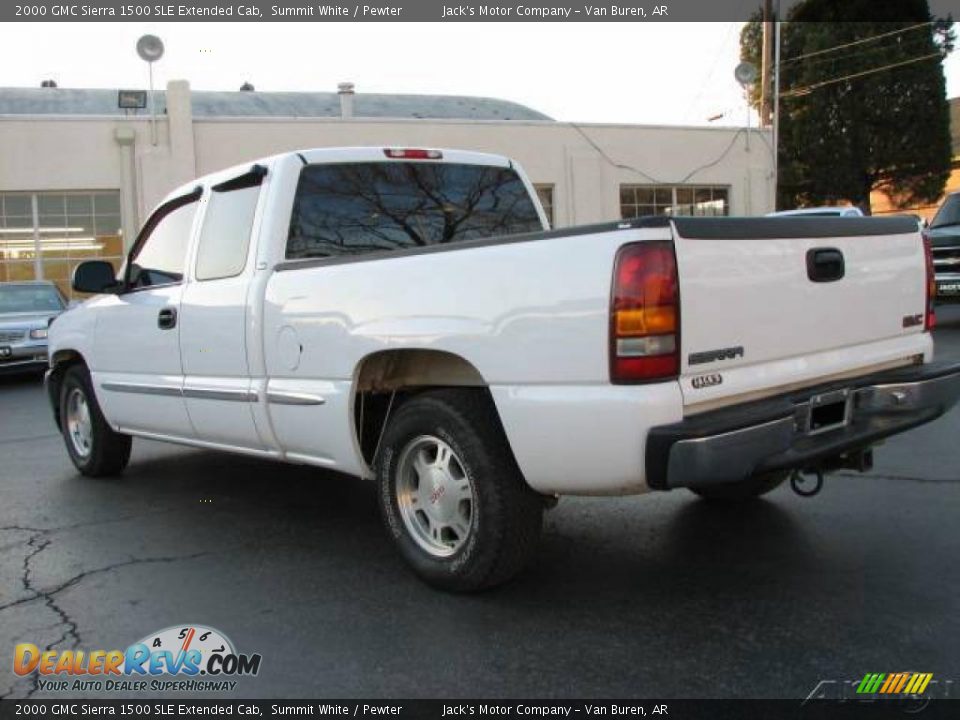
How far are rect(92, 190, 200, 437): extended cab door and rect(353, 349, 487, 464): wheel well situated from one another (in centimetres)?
138

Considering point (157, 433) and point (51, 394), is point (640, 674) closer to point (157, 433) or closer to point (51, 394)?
point (157, 433)

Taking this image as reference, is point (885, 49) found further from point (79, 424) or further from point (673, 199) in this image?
point (79, 424)

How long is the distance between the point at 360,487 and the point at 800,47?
35.1m

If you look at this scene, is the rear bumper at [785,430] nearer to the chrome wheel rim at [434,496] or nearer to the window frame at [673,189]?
the chrome wheel rim at [434,496]

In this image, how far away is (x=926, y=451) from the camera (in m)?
6.11

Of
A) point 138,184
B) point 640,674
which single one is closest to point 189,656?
point 640,674

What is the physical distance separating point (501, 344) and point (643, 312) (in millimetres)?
559

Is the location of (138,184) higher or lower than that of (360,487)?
higher

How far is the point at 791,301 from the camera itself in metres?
3.53

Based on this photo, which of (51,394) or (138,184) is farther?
(138,184)

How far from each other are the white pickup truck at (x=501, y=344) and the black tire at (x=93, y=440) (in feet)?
3.39

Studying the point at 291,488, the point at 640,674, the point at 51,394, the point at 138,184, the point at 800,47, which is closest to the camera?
the point at 640,674

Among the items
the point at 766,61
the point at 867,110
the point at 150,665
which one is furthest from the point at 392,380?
the point at 867,110

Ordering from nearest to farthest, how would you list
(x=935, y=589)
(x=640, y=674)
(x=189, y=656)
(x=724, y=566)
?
(x=640, y=674)
(x=189, y=656)
(x=935, y=589)
(x=724, y=566)
